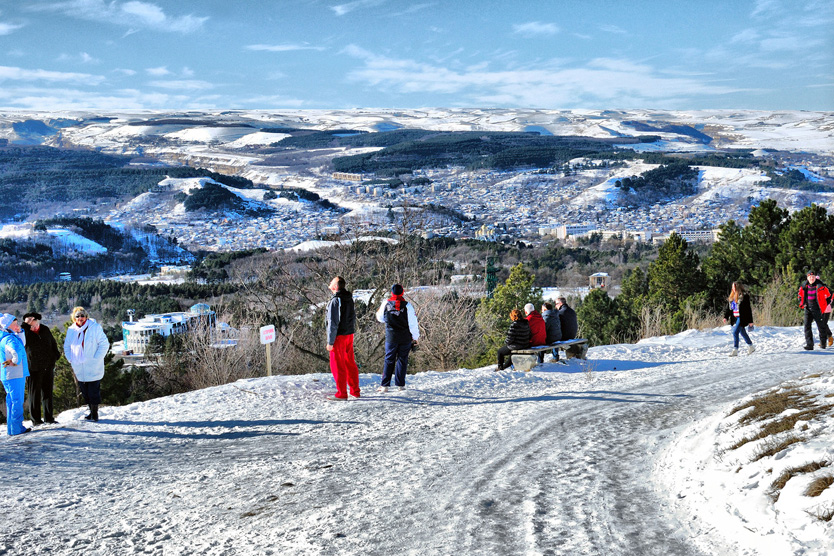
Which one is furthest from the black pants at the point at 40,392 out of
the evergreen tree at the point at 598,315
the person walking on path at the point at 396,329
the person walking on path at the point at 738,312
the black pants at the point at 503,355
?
the evergreen tree at the point at 598,315

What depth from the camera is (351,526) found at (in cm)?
448

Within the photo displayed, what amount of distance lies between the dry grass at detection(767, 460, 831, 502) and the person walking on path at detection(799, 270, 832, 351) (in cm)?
980

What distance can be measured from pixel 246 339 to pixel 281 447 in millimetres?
21818

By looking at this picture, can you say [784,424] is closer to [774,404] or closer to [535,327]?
[774,404]

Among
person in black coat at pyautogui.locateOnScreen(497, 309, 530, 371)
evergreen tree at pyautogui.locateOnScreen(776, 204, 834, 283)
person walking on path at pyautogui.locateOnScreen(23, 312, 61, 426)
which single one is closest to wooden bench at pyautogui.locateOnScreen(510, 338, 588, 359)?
person in black coat at pyautogui.locateOnScreen(497, 309, 530, 371)

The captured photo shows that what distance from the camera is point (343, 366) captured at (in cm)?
904

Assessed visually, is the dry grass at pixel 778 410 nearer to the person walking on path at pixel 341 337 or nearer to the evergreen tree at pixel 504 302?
the person walking on path at pixel 341 337

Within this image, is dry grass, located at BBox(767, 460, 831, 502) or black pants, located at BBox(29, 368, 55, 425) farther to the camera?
black pants, located at BBox(29, 368, 55, 425)

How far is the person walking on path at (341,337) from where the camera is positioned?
346 inches

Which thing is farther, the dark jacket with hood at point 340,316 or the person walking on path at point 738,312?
the person walking on path at point 738,312

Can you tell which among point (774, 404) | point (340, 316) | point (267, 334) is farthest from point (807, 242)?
point (340, 316)

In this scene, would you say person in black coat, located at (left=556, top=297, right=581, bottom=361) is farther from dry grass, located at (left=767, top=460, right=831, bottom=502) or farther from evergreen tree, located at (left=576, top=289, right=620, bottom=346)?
evergreen tree, located at (left=576, top=289, right=620, bottom=346)

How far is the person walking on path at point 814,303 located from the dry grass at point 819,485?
33.0ft

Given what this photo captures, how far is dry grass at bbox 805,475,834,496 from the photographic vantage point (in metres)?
4.02
